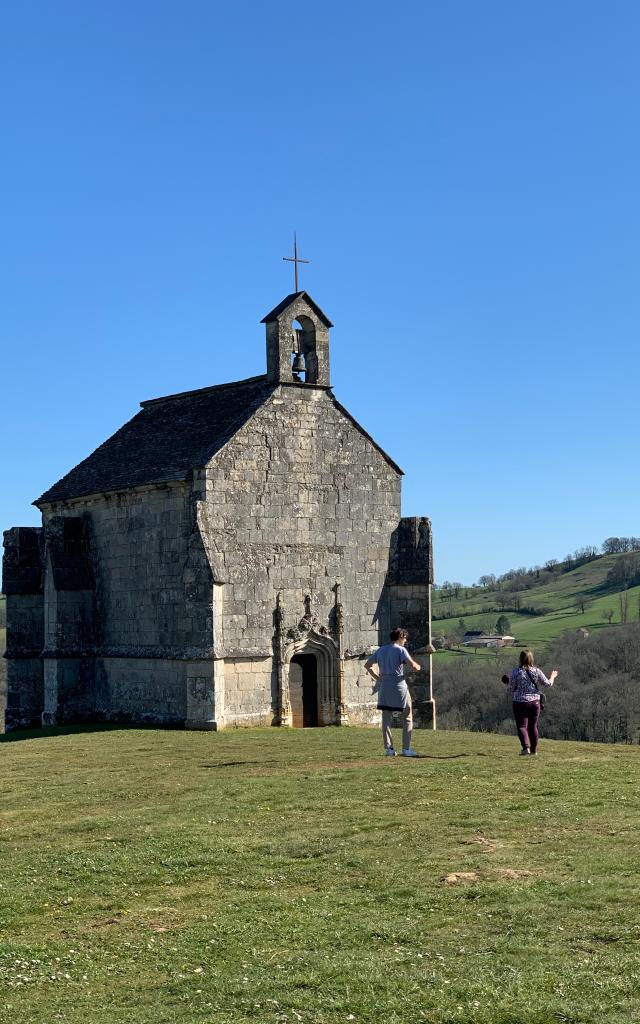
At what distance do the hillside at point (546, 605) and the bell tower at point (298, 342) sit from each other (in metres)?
75.0

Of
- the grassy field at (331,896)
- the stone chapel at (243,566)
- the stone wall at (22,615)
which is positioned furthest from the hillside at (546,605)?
the grassy field at (331,896)

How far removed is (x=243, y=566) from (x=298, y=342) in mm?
6355

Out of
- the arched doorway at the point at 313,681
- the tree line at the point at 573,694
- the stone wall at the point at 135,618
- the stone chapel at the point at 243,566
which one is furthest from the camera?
the tree line at the point at 573,694

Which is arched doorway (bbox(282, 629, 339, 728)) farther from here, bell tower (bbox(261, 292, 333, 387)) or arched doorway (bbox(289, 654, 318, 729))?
bell tower (bbox(261, 292, 333, 387))

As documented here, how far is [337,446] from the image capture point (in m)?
32.2

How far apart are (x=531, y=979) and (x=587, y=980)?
1.34 ft

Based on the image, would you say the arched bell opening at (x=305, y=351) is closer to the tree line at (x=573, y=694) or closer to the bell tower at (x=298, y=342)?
the bell tower at (x=298, y=342)

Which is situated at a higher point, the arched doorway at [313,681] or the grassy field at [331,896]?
the arched doorway at [313,681]

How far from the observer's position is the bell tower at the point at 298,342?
3169 centimetres

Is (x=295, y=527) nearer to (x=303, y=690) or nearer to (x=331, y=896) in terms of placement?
(x=303, y=690)

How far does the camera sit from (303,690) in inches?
1245

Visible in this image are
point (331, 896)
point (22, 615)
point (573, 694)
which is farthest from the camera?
point (573, 694)

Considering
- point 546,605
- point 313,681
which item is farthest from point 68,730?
point 546,605

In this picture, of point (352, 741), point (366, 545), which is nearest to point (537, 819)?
point (352, 741)
